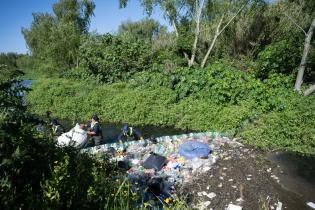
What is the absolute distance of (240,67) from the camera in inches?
501

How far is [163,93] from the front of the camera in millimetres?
10773

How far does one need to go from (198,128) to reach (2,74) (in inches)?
268

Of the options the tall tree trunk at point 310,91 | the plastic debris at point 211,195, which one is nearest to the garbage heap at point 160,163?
the plastic debris at point 211,195

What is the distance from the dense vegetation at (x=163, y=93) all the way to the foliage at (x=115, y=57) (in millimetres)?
60

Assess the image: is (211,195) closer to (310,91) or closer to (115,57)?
(310,91)

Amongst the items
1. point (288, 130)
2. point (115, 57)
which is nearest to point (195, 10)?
point (115, 57)

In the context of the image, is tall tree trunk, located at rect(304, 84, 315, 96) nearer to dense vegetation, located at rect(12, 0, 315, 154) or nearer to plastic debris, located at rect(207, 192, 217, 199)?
dense vegetation, located at rect(12, 0, 315, 154)

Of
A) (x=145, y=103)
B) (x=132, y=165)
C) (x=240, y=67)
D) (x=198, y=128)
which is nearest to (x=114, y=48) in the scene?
(x=145, y=103)

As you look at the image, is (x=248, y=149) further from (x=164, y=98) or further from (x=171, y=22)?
(x=171, y=22)

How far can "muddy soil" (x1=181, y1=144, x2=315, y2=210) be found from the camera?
14.8 ft

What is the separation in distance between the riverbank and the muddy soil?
3.38 feet

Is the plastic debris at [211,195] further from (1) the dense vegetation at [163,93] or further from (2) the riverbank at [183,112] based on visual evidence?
(2) the riverbank at [183,112]

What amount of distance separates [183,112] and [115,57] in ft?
22.9

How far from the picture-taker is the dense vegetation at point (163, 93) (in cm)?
283
